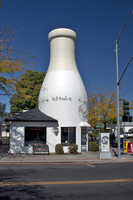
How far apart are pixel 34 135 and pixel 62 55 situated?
8430mm

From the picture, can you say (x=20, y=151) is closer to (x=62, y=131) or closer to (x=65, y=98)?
(x=62, y=131)

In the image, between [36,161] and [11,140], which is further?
[11,140]

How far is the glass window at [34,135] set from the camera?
60.0ft

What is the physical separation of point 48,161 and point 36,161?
0.85m

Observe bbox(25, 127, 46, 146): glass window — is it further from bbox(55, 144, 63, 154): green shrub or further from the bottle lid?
the bottle lid

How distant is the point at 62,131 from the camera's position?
62.4 feet

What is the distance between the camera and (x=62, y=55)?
67.1 feet

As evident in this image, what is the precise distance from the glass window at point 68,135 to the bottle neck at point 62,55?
6.00 metres

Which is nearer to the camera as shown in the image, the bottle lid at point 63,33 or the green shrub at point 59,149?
the green shrub at point 59,149

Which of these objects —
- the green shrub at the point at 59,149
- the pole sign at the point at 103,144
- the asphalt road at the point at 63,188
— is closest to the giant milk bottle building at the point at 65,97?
the green shrub at the point at 59,149

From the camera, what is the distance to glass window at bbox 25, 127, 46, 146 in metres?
18.3

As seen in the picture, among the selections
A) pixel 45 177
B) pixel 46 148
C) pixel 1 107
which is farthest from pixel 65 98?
pixel 1 107

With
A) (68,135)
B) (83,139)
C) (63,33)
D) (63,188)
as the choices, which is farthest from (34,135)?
(63,188)

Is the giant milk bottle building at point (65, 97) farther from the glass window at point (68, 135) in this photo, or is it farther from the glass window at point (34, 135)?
the glass window at point (34, 135)
